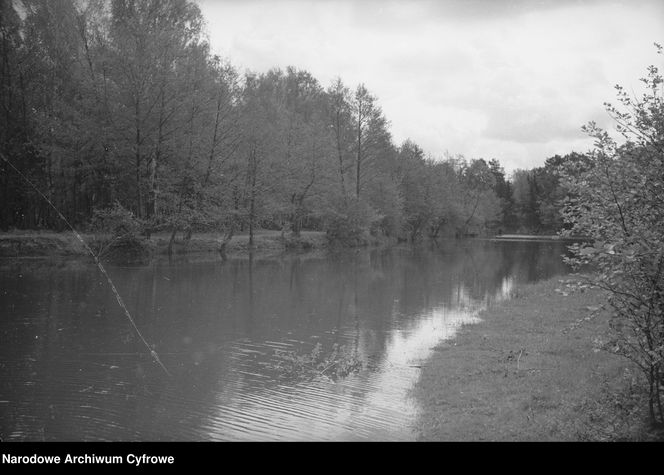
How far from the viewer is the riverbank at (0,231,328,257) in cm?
3300

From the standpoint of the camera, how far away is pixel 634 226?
23.1 feet

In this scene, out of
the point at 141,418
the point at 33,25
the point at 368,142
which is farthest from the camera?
the point at 368,142

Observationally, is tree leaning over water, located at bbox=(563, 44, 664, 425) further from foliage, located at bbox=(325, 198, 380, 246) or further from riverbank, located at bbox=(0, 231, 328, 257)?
foliage, located at bbox=(325, 198, 380, 246)

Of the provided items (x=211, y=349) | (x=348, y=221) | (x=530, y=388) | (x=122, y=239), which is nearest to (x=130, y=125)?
(x=122, y=239)

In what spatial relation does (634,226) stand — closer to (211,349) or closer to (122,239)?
(211,349)

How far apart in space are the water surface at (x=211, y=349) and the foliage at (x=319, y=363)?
25 cm

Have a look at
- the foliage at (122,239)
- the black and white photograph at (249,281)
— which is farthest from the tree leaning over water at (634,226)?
the foliage at (122,239)

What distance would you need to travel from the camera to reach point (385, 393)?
10758mm

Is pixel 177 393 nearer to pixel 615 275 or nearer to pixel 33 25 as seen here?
pixel 615 275

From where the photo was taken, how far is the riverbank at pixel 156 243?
108 ft

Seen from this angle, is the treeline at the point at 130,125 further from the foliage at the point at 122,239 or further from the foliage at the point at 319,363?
the foliage at the point at 319,363

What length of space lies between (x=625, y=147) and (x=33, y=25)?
40.7m

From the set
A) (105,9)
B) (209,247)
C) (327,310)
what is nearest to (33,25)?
(105,9)

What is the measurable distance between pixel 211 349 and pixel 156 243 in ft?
88.7
